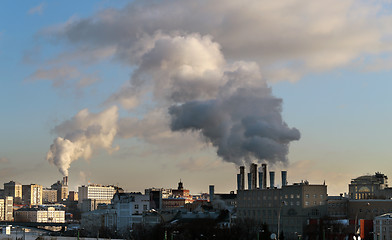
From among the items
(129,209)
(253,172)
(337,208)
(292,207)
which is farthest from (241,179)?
(129,209)

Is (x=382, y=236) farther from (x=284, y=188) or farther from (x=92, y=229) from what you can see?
(x=92, y=229)

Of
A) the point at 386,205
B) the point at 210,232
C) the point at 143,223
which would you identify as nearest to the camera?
the point at 210,232

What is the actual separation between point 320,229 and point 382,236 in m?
12.6

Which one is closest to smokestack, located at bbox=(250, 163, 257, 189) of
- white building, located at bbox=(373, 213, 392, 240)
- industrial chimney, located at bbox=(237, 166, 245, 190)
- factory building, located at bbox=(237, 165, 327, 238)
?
industrial chimney, located at bbox=(237, 166, 245, 190)

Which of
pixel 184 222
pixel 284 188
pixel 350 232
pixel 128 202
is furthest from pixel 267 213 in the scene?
pixel 128 202

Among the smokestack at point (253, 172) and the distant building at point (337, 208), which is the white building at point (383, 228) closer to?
the distant building at point (337, 208)

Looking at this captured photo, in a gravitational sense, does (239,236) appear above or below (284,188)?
below

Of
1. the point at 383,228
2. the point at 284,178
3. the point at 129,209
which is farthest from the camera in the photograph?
the point at 129,209

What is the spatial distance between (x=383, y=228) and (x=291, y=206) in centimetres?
2544

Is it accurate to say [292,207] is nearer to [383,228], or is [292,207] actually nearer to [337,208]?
[337,208]

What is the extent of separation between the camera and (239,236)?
412ft

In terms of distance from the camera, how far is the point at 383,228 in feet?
399

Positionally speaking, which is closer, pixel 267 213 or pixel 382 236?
pixel 382 236

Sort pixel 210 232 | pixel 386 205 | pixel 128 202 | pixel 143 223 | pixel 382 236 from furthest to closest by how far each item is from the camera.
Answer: pixel 128 202 → pixel 143 223 → pixel 386 205 → pixel 210 232 → pixel 382 236
